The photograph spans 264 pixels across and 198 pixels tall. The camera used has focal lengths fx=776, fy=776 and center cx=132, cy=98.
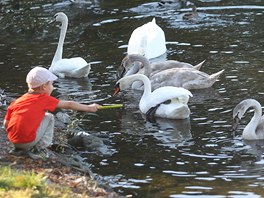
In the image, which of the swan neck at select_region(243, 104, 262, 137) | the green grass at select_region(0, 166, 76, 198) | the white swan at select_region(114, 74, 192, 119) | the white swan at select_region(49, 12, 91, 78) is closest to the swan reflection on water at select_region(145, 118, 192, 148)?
the white swan at select_region(114, 74, 192, 119)

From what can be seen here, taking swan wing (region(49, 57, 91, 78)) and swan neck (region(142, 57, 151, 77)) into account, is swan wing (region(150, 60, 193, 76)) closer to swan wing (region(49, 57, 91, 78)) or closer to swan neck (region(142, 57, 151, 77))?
swan neck (region(142, 57, 151, 77))

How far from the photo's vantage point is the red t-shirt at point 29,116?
9.20 meters

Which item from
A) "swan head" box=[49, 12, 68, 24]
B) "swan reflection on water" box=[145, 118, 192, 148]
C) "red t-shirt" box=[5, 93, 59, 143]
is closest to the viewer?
"red t-shirt" box=[5, 93, 59, 143]

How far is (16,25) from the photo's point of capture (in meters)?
19.2

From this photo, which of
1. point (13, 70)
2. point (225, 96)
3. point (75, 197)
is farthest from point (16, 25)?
point (75, 197)

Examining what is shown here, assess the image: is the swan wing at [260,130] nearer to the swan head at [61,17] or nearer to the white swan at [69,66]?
the white swan at [69,66]

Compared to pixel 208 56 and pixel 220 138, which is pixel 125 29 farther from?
pixel 220 138

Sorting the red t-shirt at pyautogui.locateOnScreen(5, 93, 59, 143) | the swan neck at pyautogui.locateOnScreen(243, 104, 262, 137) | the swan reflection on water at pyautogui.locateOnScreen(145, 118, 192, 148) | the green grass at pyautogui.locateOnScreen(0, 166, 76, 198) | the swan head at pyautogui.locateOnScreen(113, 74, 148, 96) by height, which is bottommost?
the swan reflection on water at pyautogui.locateOnScreen(145, 118, 192, 148)

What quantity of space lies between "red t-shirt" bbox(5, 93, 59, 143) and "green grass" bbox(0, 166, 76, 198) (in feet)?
4.52

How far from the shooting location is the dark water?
934 centimetres

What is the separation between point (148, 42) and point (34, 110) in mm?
7624

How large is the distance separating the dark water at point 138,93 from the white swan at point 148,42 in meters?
0.29

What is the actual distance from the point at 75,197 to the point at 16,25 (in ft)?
40.1

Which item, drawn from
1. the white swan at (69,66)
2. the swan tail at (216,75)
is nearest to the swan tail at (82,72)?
the white swan at (69,66)
